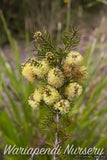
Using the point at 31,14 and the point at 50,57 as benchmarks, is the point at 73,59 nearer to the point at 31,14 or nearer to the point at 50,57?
the point at 50,57

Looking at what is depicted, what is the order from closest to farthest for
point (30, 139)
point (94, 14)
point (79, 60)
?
1. point (79, 60)
2. point (30, 139)
3. point (94, 14)

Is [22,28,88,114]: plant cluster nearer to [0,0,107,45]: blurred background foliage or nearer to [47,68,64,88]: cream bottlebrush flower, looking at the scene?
[47,68,64,88]: cream bottlebrush flower

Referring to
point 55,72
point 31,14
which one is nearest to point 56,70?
point 55,72

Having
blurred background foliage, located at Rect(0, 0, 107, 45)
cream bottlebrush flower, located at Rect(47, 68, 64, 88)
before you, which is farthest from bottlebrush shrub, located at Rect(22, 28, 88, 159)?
blurred background foliage, located at Rect(0, 0, 107, 45)

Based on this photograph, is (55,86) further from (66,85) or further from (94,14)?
(94,14)

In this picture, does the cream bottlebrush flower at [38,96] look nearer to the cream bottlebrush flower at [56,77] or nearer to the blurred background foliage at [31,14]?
the cream bottlebrush flower at [56,77]

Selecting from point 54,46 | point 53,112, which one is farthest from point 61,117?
point 54,46

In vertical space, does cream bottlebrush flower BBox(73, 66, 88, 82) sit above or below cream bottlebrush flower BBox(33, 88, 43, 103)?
above
